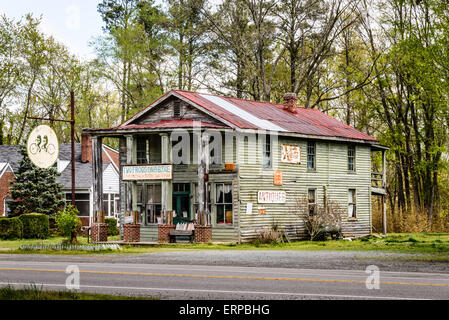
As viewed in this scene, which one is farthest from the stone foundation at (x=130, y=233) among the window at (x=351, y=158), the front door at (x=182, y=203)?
the window at (x=351, y=158)

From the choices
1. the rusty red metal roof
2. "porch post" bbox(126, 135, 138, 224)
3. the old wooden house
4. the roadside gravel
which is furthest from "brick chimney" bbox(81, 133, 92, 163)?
the roadside gravel

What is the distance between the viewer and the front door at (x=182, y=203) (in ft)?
107

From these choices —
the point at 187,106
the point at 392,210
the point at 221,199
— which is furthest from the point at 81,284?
the point at 392,210

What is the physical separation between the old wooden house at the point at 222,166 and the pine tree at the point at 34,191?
9979 mm

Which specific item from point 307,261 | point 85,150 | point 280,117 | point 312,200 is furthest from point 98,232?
point 85,150

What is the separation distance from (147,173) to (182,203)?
272 cm

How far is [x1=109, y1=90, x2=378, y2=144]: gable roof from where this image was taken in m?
31.6

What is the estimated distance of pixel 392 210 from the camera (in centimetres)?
4509

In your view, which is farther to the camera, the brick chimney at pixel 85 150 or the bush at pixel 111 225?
the brick chimney at pixel 85 150

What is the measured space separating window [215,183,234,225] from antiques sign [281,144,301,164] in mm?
3474

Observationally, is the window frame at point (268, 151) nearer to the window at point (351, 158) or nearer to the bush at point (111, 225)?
the window at point (351, 158)
